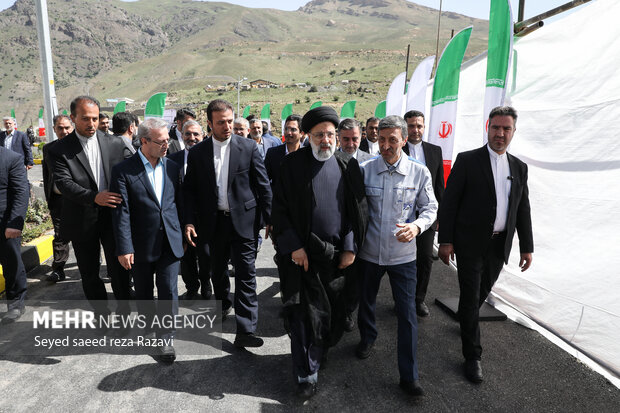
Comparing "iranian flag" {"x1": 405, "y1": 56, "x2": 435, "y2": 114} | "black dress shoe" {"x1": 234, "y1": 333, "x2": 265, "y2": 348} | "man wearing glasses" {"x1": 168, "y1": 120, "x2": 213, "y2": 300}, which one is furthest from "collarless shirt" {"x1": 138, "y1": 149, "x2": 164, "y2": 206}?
"iranian flag" {"x1": 405, "y1": 56, "x2": 435, "y2": 114}

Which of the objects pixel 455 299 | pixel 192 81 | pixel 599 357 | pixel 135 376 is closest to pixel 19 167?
pixel 135 376

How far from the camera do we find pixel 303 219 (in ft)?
9.45

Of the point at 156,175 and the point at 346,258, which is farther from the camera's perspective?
the point at 156,175

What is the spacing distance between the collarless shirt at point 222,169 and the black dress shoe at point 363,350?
170 cm

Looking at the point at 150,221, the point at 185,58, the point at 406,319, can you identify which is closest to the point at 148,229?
the point at 150,221

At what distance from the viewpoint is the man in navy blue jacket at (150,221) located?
3209 mm

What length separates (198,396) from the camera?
286cm

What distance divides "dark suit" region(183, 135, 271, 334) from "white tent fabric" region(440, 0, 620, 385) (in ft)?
9.58

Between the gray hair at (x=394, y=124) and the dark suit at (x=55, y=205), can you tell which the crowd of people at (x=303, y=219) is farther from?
the dark suit at (x=55, y=205)

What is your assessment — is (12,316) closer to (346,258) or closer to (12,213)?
(12,213)

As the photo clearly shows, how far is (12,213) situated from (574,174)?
5.51 metres

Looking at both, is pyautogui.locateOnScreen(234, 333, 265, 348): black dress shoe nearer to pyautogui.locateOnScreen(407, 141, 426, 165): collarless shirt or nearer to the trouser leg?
the trouser leg

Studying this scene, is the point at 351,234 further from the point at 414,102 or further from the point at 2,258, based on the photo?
the point at 414,102

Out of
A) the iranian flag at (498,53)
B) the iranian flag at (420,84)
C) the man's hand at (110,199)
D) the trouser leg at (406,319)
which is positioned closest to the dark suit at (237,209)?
the man's hand at (110,199)
